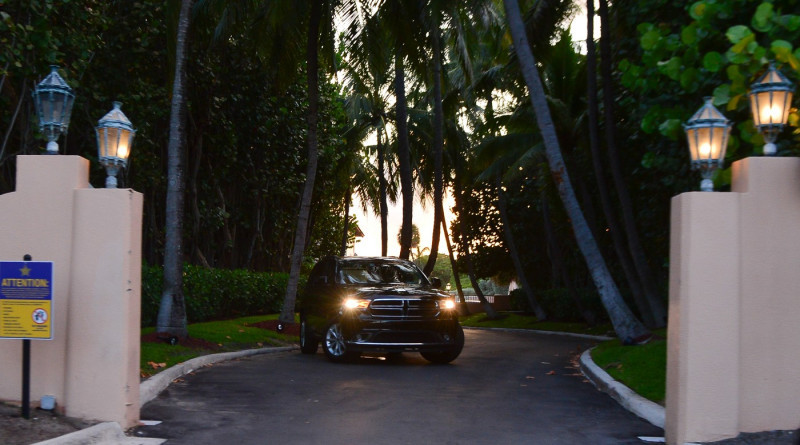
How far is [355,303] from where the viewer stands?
14016 millimetres

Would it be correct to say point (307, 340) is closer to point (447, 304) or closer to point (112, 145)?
point (447, 304)

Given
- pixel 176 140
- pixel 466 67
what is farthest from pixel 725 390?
pixel 466 67

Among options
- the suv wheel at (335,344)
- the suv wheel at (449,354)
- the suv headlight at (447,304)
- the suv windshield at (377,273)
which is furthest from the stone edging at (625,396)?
the suv wheel at (335,344)

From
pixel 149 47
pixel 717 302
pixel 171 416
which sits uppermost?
pixel 149 47

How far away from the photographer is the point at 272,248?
1355 inches

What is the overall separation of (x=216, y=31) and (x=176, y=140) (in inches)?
237

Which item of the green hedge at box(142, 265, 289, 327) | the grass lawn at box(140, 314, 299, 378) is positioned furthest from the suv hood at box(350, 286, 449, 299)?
the green hedge at box(142, 265, 289, 327)

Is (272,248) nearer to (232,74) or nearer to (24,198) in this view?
(232,74)

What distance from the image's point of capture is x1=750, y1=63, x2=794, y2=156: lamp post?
7.78 metres

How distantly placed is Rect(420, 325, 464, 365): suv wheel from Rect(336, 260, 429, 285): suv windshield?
Answer: 130 cm

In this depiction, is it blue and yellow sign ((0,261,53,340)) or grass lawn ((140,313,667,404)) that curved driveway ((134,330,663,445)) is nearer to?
grass lawn ((140,313,667,404))

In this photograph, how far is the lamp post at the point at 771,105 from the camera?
7.78 m

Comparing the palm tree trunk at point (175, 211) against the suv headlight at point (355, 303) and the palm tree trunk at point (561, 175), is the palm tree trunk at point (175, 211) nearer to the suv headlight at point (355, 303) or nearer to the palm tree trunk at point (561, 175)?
the suv headlight at point (355, 303)

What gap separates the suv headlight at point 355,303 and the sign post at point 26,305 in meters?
6.95
